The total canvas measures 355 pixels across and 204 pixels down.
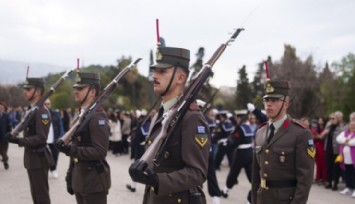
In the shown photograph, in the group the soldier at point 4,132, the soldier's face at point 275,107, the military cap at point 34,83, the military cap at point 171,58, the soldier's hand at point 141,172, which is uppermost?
the military cap at point 171,58

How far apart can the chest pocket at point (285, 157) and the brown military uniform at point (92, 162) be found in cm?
197

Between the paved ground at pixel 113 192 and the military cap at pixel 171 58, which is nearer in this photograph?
the military cap at pixel 171 58

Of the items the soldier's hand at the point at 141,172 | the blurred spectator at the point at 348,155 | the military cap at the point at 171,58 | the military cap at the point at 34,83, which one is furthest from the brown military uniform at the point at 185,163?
the blurred spectator at the point at 348,155

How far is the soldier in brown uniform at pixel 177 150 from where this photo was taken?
283 cm

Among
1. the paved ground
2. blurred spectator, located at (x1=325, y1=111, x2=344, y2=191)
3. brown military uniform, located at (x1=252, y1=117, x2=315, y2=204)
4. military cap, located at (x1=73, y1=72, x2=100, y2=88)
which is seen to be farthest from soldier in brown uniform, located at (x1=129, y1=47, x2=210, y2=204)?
blurred spectator, located at (x1=325, y1=111, x2=344, y2=191)

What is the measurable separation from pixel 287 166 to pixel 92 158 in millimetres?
2158

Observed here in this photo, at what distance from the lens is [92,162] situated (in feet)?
16.7

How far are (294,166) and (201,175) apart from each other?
1.69 meters

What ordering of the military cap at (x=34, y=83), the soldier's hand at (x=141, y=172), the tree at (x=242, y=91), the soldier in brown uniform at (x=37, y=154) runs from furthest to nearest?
the tree at (x=242, y=91) → the military cap at (x=34, y=83) → the soldier in brown uniform at (x=37, y=154) → the soldier's hand at (x=141, y=172)

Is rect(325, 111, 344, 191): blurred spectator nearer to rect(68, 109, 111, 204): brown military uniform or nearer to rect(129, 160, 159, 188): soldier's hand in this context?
rect(68, 109, 111, 204): brown military uniform

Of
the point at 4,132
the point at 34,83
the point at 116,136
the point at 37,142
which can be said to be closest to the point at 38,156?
the point at 37,142

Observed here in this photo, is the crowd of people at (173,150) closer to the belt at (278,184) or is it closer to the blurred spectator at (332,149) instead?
the belt at (278,184)

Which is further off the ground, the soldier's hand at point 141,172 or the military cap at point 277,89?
the military cap at point 277,89

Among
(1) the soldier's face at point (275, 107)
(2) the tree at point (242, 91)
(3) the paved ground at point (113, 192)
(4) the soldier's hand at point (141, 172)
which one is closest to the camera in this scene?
(4) the soldier's hand at point (141, 172)
